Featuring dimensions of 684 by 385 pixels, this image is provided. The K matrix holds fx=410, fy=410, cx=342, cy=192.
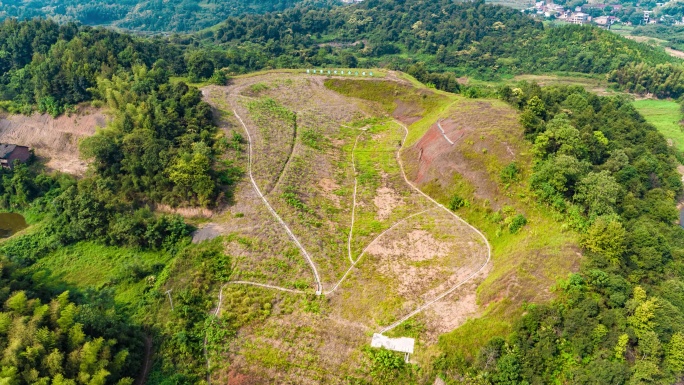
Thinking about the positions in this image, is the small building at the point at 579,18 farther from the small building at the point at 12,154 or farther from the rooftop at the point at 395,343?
the small building at the point at 12,154

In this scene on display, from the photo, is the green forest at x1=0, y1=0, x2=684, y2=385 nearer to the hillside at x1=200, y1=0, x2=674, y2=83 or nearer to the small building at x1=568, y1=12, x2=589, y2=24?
the hillside at x1=200, y1=0, x2=674, y2=83

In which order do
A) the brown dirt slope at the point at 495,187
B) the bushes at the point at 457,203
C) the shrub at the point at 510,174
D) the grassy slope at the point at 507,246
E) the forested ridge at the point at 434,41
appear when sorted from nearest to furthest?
the grassy slope at the point at 507,246, the brown dirt slope at the point at 495,187, the shrub at the point at 510,174, the bushes at the point at 457,203, the forested ridge at the point at 434,41

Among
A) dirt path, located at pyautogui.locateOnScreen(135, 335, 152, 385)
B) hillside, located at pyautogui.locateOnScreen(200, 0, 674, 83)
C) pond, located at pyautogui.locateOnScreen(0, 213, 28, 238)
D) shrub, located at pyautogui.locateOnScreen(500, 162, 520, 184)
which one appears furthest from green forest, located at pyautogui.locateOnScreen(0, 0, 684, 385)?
hillside, located at pyautogui.locateOnScreen(200, 0, 674, 83)

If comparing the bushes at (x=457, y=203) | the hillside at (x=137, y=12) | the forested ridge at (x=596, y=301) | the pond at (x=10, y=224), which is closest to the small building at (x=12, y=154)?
the pond at (x=10, y=224)

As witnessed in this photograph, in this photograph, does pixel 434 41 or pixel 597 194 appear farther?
pixel 434 41

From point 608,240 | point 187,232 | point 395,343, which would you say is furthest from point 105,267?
point 608,240

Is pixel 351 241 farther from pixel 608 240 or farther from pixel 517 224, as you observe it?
pixel 608 240
